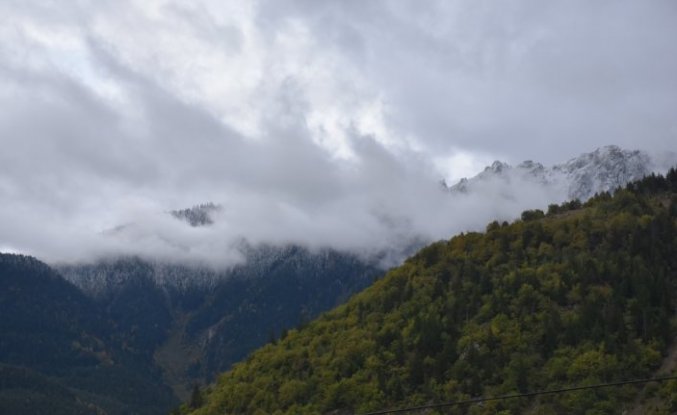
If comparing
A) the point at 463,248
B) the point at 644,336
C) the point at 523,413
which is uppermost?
the point at 463,248

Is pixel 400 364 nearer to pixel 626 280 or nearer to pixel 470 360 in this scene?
pixel 470 360

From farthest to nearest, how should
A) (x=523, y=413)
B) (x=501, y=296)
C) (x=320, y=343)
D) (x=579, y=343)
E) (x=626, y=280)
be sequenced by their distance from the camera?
(x=320, y=343) < (x=501, y=296) < (x=626, y=280) < (x=579, y=343) < (x=523, y=413)

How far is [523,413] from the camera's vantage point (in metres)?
111

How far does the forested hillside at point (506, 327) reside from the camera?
11544 cm

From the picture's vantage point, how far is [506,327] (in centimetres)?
12862

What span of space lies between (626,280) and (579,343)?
15.4 meters

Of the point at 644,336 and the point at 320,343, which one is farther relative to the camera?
the point at 320,343

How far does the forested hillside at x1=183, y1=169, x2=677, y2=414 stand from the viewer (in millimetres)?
115438

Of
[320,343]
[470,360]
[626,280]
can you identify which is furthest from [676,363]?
[320,343]

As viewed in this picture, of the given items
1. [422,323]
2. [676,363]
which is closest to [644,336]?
[676,363]

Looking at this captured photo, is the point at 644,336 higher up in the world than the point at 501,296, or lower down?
lower down

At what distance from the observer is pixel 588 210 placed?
159 m

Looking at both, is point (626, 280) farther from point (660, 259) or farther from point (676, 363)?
point (676, 363)

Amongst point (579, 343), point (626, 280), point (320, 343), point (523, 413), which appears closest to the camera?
point (523, 413)
